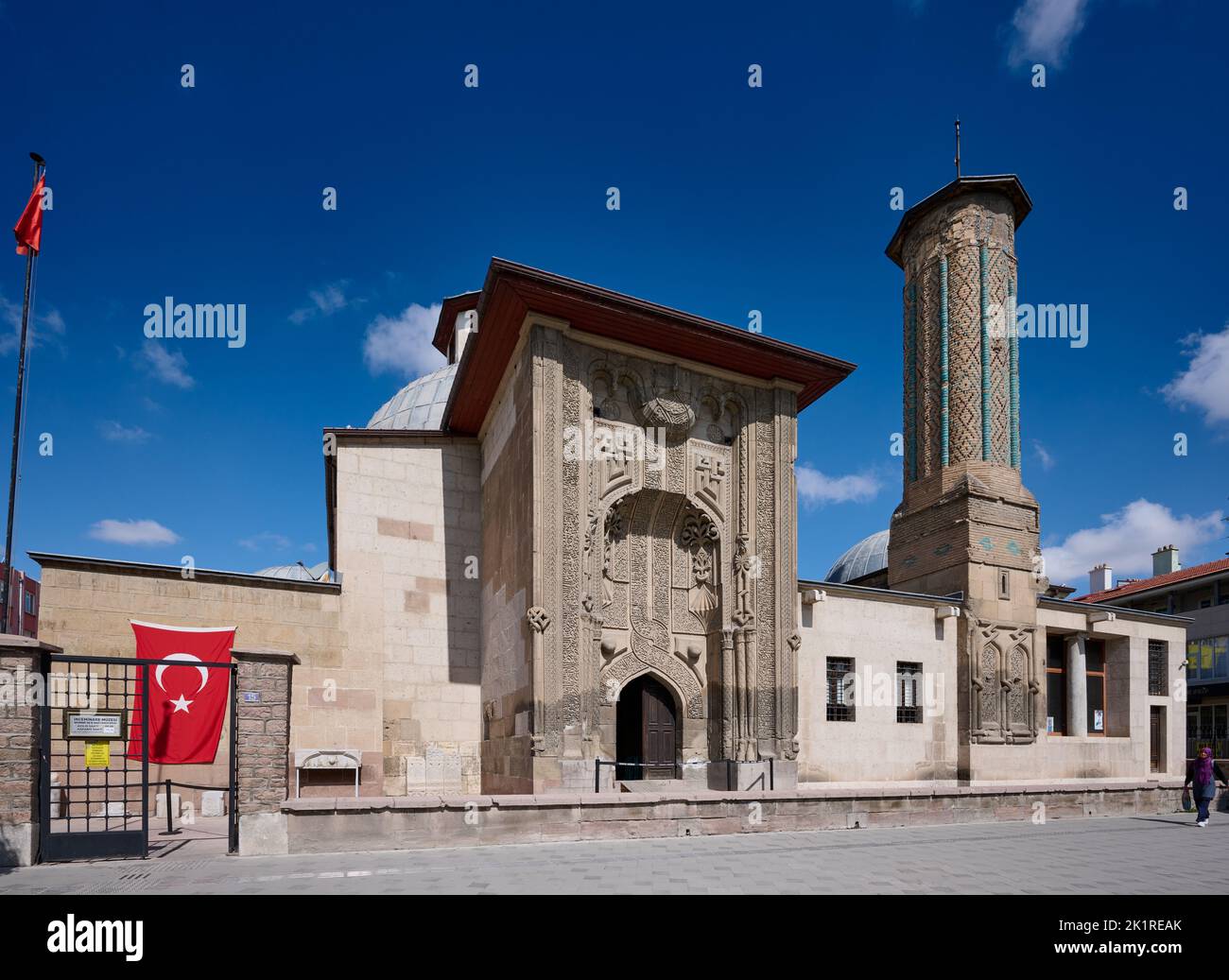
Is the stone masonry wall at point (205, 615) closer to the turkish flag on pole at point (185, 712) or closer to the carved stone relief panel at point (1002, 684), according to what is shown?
the turkish flag on pole at point (185, 712)

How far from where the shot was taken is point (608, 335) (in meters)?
16.8

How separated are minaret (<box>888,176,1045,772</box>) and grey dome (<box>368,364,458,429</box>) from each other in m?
13.7

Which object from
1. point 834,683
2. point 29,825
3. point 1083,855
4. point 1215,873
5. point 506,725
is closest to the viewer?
point 29,825

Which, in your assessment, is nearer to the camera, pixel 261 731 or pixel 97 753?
pixel 261 731

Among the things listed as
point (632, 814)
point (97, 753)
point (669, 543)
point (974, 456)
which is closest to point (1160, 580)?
point (974, 456)

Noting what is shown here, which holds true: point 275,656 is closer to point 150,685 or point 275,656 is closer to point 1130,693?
point 150,685

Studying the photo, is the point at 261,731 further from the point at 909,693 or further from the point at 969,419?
the point at 969,419

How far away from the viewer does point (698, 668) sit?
690 inches

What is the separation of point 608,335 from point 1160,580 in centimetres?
3078

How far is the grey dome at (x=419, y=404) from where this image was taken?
26.7m

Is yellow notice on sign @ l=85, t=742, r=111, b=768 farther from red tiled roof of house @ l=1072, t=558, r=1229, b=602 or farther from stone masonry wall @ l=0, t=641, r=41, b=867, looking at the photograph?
red tiled roof of house @ l=1072, t=558, r=1229, b=602

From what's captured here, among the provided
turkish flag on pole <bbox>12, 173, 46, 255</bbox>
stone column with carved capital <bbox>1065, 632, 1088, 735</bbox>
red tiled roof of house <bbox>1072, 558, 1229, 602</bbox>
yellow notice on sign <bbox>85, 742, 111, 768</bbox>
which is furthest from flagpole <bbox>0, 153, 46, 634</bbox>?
red tiled roof of house <bbox>1072, 558, 1229, 602</bbox>
